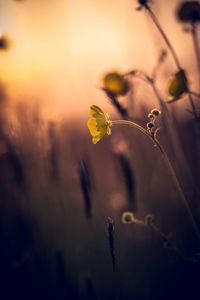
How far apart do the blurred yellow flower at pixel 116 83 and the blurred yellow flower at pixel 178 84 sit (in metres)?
0.38

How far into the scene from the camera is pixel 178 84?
43.1 inches

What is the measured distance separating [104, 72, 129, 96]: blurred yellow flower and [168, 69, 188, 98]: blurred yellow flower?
38 cm

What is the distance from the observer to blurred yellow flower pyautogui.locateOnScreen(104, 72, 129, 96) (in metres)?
1.52

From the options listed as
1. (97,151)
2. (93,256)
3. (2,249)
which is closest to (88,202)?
(93,256)

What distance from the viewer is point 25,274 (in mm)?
1202

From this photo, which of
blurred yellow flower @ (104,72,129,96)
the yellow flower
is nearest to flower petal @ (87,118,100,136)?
the yellow flower

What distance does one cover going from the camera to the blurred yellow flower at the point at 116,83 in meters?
1.52

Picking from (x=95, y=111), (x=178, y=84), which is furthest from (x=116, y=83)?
(x=95, y=111)

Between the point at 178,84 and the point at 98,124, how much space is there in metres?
0.44

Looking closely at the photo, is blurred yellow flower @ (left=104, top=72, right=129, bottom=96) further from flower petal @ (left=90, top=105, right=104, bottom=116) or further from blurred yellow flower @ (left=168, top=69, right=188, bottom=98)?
flower petal @ (left=90, top=105, right=104, bottom=116)

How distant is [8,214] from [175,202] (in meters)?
1.29

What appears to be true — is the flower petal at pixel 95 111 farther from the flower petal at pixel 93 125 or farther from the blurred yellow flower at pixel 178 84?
the blurred yellow flower at pixel 178 84

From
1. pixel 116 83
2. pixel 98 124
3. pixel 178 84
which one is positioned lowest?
pixel 98 124

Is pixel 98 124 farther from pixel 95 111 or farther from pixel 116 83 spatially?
pixel 116 83
